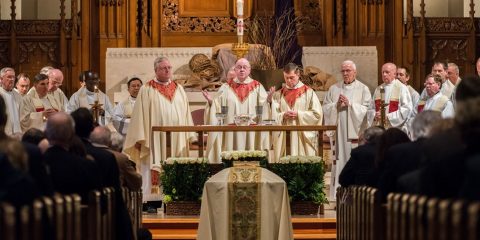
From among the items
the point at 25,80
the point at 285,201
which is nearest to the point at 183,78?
the point at 25,80

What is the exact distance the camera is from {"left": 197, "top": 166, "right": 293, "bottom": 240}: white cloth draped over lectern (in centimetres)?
1018

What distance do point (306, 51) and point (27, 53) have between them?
14.2 ft

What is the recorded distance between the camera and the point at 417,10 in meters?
18.9

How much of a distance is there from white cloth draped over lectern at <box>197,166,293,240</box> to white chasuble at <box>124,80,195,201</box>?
2796 millimetres

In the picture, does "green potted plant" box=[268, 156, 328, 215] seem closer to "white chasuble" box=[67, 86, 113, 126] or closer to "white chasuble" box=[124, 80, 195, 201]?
"white chasuble" box=[124, 80, 195, 201]

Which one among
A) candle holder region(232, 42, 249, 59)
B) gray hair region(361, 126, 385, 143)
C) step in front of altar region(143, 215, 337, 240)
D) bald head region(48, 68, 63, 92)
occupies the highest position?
candle holder region(232, 42, 249, 59)

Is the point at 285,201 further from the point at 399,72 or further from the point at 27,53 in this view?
the point at 27,53

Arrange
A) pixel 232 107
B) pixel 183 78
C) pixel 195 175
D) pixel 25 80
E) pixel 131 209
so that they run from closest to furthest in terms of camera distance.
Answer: pixel 131 209, pixel 195 175, pixel 232 107, pixel 25 80, pixel 183 78

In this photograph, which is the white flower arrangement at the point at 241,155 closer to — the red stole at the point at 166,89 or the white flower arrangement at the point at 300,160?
the white flower arrangement at the point at 300,160

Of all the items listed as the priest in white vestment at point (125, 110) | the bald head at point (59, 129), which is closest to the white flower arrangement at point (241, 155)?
the priest in white vestment at point (125, 110)

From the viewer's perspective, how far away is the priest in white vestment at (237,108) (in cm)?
1304


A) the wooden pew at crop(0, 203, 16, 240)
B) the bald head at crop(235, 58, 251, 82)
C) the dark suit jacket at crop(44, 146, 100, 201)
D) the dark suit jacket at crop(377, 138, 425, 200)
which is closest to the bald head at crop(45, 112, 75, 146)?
Answer: the dark suit jacket at crop(44, 146, 100, 201)

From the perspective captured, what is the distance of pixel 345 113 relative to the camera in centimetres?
1355

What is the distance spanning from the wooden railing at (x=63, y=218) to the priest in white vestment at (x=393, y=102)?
6.16 m
